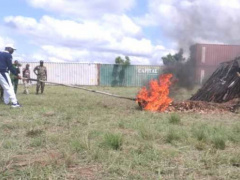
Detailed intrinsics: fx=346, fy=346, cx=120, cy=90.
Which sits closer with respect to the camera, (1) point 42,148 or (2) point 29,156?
(2) point 29,156

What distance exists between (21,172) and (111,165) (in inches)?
44.0

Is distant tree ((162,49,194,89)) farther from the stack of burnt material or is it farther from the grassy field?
the grassy field

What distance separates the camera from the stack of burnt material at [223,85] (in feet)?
38.4

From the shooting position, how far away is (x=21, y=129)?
7.04 m

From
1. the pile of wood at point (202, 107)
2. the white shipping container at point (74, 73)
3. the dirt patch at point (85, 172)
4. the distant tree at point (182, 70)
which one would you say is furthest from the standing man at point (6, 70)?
the white shipping container at point (74, 73)

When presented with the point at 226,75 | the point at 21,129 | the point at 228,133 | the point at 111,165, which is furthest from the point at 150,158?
the point at 226,75

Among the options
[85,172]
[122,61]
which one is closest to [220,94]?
[85,172]

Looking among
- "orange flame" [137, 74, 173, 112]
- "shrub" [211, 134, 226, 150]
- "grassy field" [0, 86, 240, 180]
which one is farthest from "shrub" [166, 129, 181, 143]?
"orange flame" [137, 74, 173, 112]

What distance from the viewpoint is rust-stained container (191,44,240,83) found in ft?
46.9

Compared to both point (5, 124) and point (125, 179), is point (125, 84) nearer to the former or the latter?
point (5, 124)

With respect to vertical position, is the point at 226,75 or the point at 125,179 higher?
the point at 226,75

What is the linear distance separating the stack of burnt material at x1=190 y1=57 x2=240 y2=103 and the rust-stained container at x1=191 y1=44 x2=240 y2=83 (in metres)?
1.57

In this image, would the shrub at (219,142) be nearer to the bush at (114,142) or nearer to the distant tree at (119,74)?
the bush at (114,142)

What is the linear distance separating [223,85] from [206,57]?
368 cm
